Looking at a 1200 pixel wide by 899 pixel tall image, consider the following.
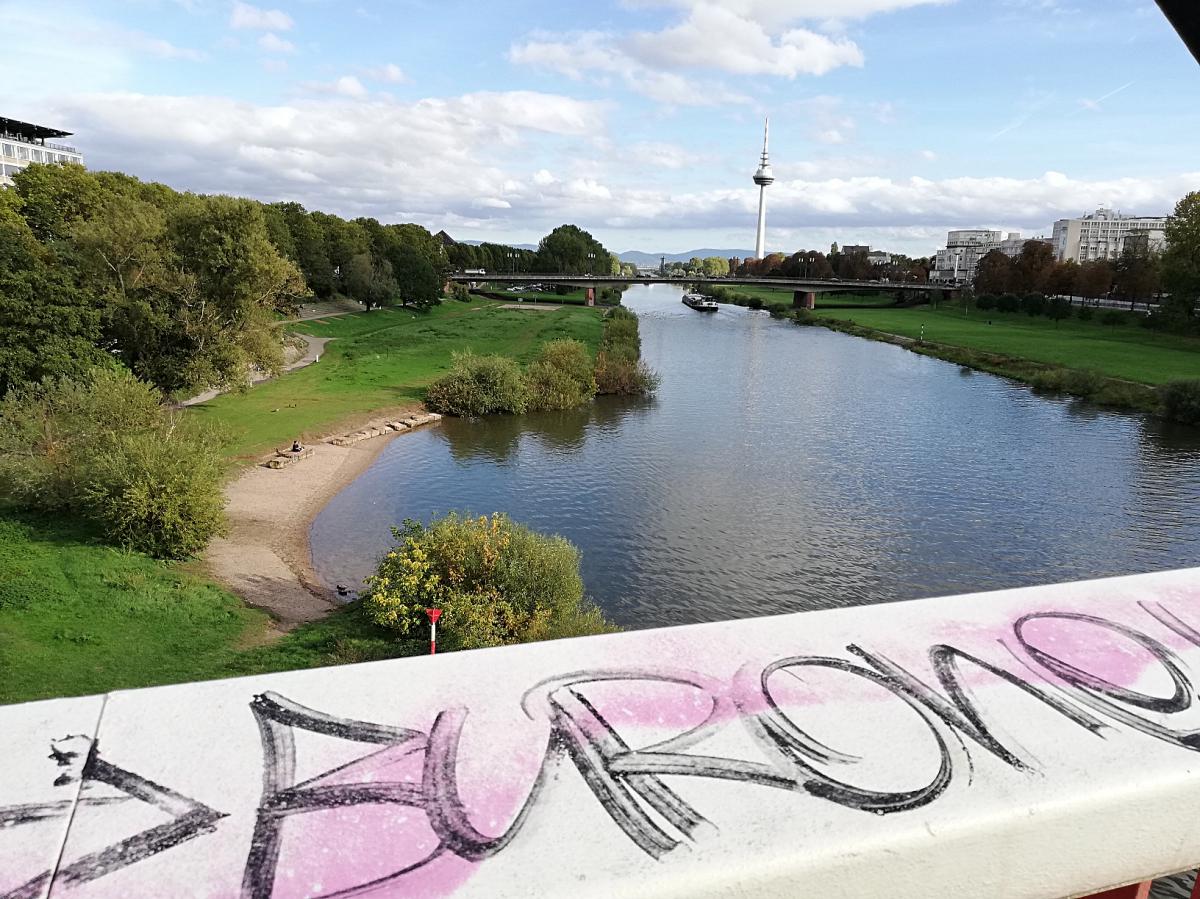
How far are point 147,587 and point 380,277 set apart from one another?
75.6m

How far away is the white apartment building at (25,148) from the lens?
95312 mm

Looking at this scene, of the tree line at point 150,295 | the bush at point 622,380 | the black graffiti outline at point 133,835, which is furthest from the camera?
the bush at point 622,380

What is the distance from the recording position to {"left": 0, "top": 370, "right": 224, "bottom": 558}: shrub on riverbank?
22875mm

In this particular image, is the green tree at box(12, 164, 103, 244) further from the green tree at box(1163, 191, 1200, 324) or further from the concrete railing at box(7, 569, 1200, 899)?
the green tree at box(1163, 191, 1200, 324)

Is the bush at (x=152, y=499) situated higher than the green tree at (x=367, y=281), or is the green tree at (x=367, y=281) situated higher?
the green tree at (x=367, y=281)

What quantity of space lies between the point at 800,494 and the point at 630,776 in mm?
29960

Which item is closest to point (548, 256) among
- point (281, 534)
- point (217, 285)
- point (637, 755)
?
point (217, 285)

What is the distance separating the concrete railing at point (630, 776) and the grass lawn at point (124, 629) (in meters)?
13.1

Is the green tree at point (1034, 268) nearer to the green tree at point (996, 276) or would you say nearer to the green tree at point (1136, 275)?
the green tree at point (996, 276)

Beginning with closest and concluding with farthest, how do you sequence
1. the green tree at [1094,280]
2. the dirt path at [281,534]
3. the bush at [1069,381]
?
the dirt path at [281,534] → the bush at [1069,381] → the green tree at [1094,280]

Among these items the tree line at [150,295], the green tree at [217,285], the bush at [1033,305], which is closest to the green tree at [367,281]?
the tree line at [150,295]

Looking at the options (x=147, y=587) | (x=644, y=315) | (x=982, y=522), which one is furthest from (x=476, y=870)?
(x=644, y=315)

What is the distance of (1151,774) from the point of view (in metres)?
4.55

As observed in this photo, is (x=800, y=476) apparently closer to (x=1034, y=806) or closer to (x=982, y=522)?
(x=982, y=522)
